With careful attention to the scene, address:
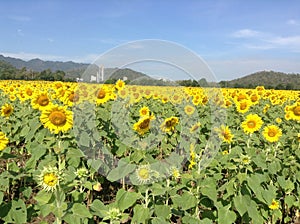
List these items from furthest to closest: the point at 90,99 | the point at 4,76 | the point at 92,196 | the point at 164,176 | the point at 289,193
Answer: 1. the point at 4,76
2. the point at 90,99
3. the point at 92,196
4. the point at 289,193
5. the point at 164,176

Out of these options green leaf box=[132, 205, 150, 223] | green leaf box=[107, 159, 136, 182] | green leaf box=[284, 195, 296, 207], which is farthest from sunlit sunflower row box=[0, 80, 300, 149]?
green leaf box=[132, 205, 150, 223]

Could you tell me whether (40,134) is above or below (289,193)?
above

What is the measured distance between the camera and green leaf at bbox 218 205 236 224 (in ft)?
10.2

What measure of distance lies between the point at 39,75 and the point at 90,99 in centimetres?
3227

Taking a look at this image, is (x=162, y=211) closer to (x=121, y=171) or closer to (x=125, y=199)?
(x=125, y=199)

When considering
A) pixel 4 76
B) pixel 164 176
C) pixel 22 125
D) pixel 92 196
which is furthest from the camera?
pixel 4 76

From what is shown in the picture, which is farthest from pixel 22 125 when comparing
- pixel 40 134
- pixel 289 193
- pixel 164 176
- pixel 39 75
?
pixel 39 75

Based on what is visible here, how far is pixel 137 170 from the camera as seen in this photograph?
2.74m

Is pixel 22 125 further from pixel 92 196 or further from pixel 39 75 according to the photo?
pixel 39 75

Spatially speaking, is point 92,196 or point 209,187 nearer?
point 209,187

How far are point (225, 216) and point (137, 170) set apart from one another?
3.25 ft

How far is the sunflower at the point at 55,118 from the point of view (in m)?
3.60

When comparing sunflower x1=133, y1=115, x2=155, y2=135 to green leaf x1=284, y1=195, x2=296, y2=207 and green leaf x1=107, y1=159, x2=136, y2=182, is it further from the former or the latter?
green leaf x1=284, y1=195, x2=296, y2=207

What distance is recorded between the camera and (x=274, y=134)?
4.37 m
